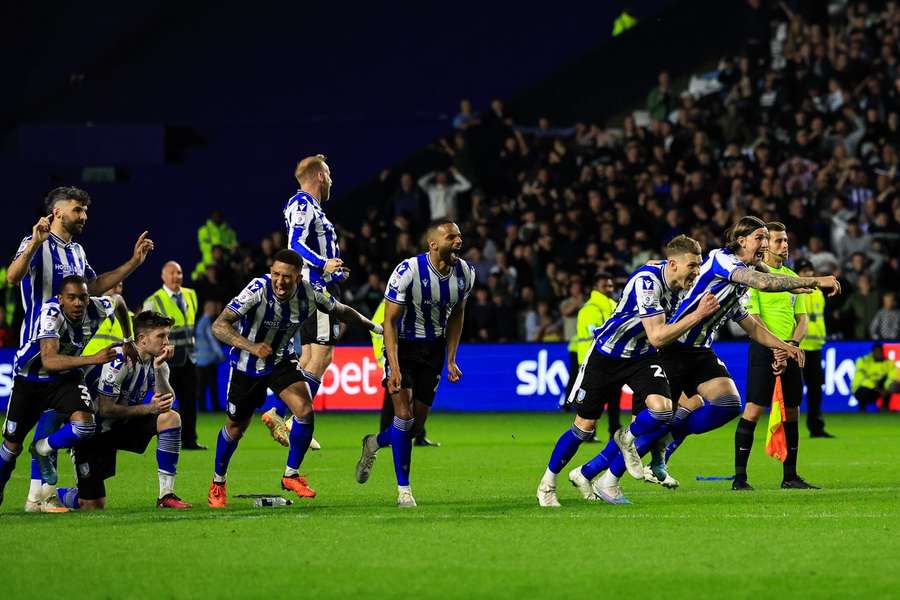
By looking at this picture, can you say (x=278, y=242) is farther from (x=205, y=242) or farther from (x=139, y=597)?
(x=139, y=597)

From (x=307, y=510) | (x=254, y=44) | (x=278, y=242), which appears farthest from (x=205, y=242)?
(x=307, y=510)

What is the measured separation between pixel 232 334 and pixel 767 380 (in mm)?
4334

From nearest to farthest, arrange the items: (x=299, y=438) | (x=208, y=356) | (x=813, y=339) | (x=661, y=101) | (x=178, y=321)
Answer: (x=299, y=438) < (x=178, y=321) < (x=813, y=339) < (x=208, y=356) < (x=661, y=101)

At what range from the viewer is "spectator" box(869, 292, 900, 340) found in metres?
22.2

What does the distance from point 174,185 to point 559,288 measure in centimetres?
827

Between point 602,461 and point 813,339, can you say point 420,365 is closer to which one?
point 602,461

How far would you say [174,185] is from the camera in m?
29.4

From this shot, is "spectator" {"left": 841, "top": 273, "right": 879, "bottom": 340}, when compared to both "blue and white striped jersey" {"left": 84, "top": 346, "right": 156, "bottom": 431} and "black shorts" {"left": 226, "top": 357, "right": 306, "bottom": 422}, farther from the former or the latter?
"blue and white striped jersey" {"left": 84, "top": 346, "right": 156, "bottom": 431}

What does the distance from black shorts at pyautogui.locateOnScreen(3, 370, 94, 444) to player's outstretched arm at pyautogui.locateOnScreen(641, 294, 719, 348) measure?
380 centimetres

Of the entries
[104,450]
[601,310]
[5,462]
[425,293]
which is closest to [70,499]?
[104,450]

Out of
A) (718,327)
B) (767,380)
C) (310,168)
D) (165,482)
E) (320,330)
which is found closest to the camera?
(165,482)

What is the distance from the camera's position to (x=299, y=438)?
11664mm

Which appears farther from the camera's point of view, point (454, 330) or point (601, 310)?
point (601, 310)

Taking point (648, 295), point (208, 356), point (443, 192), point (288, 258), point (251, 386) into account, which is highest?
point (443, 192)
